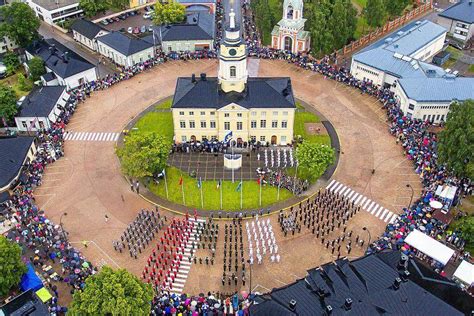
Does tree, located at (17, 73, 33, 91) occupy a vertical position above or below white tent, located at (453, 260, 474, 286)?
above

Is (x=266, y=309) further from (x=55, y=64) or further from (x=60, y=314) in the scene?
(x=55, y=64)

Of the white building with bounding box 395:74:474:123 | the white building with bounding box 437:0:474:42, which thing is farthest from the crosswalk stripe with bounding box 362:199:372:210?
the white building with bounding box 437:0:474:42

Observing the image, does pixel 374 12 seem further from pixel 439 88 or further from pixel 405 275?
pixel 405 275

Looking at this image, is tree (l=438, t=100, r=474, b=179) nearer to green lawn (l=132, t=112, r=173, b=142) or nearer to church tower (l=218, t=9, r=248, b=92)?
church tower (l=218, t=9, r=248, b=92)

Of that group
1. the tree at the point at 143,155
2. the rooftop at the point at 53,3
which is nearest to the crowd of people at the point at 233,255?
the tree at the point at 143,155

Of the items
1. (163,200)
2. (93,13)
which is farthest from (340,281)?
(93,13)

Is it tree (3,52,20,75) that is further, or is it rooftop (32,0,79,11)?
rooftop (32,0,79,11)
